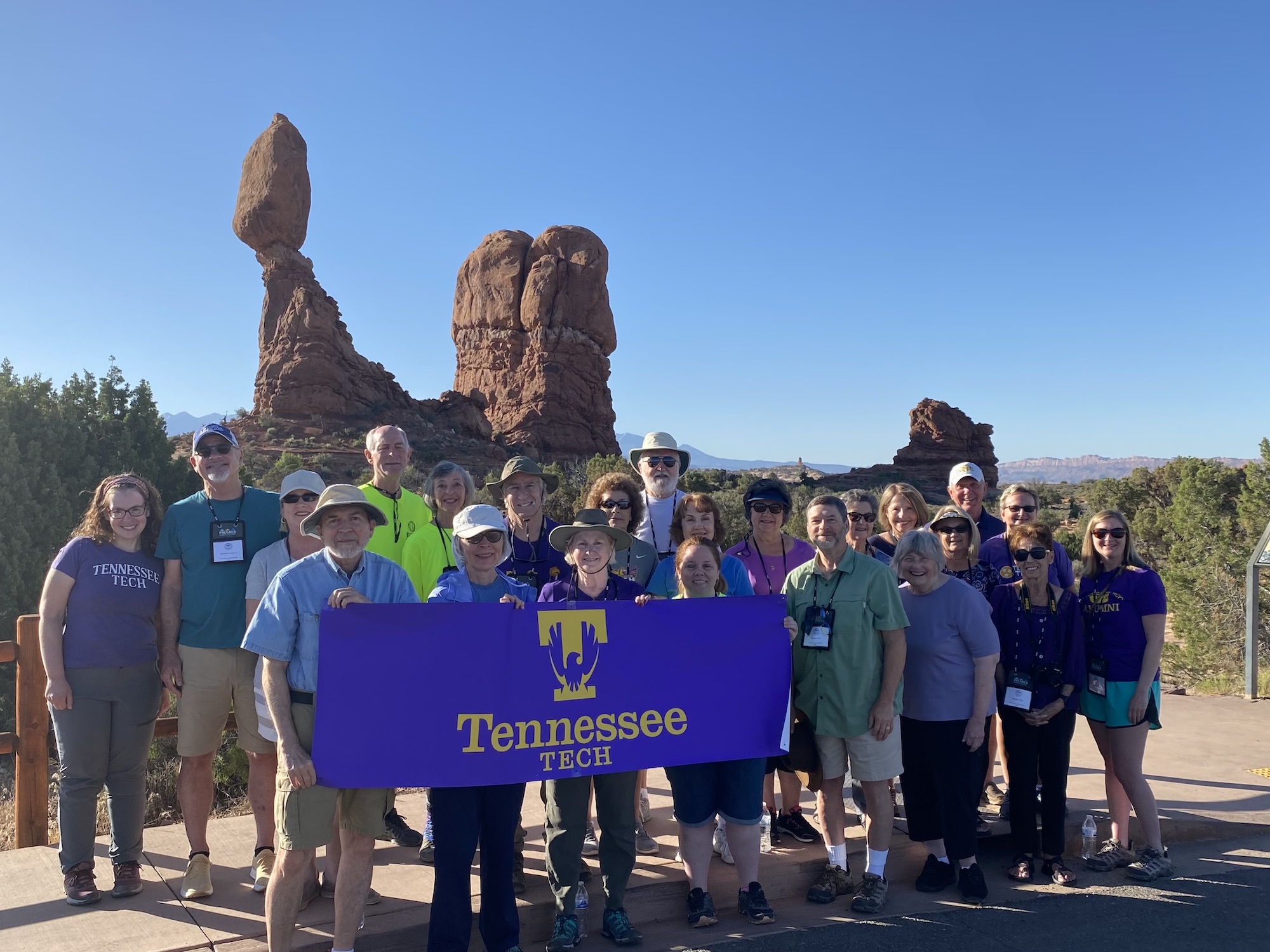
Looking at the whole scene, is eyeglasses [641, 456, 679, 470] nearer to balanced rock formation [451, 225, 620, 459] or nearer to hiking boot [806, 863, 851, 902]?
hiking boot [806, 863, 851, 902]

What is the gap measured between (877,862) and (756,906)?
2.59 ft

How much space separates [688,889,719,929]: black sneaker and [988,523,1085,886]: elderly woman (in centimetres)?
199

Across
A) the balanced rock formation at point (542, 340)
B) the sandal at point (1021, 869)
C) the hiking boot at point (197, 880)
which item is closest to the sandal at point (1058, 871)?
the sandal at point (1021, 869)

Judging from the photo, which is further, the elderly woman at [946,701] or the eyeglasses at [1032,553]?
the eyeglasses at [1032,553]

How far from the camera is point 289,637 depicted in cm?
371

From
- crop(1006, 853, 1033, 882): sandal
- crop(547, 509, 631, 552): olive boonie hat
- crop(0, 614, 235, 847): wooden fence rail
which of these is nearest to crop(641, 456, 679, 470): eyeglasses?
crop(547, 509, 631, 552): olive boonie hat

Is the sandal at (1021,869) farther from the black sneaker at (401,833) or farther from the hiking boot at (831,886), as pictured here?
the black sneaker at (401,833)

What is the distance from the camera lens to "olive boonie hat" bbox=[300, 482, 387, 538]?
150 inches

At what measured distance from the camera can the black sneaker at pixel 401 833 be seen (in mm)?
5129

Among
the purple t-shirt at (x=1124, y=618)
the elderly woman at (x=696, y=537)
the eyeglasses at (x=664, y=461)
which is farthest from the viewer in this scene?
the eyeglasses at (x=664, y=461)

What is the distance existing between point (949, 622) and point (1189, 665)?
40.2 ft

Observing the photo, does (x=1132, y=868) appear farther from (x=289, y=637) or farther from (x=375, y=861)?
(x=289, y=637)

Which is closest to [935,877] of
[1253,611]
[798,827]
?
[798,827]

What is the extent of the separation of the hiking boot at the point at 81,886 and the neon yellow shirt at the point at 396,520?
213 centimetres
